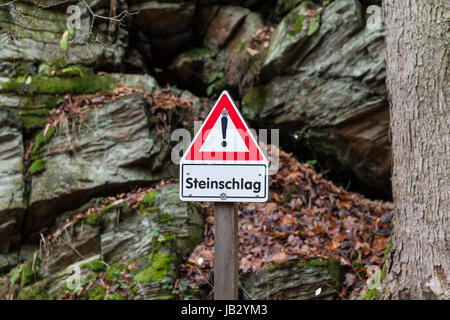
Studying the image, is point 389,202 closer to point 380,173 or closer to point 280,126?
point 380,173

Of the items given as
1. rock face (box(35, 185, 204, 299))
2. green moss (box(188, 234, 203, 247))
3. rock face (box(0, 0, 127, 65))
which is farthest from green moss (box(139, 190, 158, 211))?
rock face (box(0, 0, 127, 65))

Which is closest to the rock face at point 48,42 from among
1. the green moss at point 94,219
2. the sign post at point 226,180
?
the green moss at point 94,219

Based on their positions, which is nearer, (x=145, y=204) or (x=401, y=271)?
(x=401, y=271)

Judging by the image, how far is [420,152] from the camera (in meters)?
3.80

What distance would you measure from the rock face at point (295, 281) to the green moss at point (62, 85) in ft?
16.3

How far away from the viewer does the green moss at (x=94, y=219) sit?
20.6 ft

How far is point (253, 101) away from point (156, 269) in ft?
15.3

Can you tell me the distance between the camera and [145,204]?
633 cm

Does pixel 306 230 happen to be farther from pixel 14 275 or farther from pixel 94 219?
pixel 14 275

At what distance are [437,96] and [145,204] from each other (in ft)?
14.4

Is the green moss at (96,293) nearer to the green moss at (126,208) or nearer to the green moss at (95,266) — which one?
the green moss at (95,266)

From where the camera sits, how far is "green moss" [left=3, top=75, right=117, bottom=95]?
7.41 m

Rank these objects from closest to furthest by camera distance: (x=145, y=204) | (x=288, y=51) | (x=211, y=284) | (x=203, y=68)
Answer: (x=211, y=284), (x=145, y=204), (x=288, y=51), (x=203, y=68)
